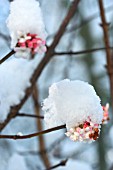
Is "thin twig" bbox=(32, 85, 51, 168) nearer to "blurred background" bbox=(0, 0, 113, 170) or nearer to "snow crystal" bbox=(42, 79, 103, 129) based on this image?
"blurred background" bbox=(0, 0, 113, 170)

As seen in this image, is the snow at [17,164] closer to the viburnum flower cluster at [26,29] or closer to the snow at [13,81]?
the snow at [13,81]

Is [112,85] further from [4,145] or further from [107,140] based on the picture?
[107,140]

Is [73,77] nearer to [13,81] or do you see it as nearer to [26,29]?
[13,81]

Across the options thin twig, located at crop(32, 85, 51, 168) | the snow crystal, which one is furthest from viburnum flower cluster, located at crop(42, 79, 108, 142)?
thin twig, located at crop(32, 85, 51, 168)

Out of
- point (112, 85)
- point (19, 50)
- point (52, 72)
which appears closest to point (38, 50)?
point (19, 50)

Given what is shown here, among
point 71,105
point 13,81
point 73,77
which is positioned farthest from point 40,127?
point 73,77

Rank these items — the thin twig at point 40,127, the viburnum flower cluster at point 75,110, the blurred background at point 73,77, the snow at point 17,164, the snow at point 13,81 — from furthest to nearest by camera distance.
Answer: the blurred background at point 73,77 → the thin twig at point 40,127 → the snow at point 17,164 → the snow at point 13,81 → the viburnum flower cluster at point 75,110

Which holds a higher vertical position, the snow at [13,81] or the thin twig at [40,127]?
Result: the snow at [13,81]

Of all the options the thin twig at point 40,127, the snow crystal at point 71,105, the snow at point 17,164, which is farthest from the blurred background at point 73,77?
the snow crystal at point 71,105
